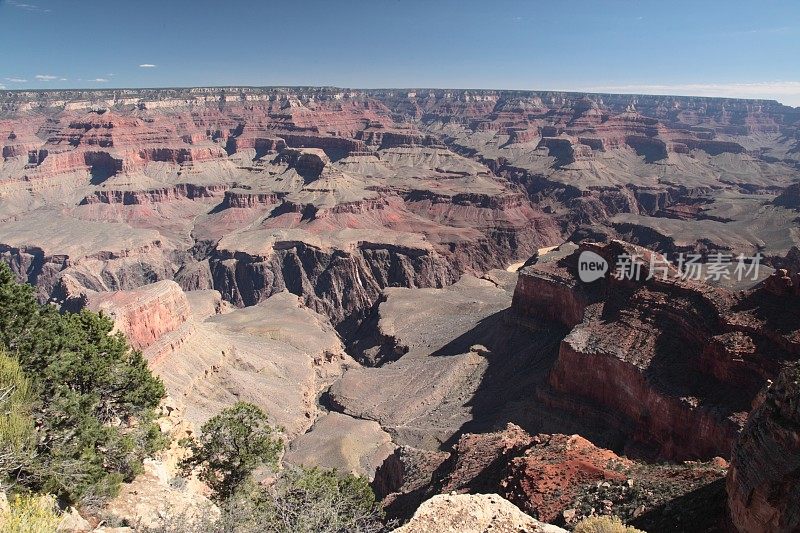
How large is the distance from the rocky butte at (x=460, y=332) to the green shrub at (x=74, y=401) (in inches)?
118

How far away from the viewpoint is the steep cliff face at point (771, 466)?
1448cm

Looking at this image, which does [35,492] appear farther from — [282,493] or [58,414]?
[282,493]

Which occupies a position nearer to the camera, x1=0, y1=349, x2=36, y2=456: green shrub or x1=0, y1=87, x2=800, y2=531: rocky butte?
x1=0, y1=349, x2=36, y2=456: green shrub

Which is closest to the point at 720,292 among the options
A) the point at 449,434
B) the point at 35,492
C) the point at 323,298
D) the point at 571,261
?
the point at 571,261

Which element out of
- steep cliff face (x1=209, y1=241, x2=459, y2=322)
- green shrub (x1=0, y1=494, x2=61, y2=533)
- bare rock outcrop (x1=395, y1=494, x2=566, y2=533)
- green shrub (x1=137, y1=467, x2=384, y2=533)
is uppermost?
green shrub (x1=0, y1=494, x2=61, y2=533)

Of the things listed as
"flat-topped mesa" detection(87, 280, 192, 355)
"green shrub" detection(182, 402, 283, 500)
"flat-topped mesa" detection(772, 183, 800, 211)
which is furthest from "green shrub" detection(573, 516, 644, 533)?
"flat-topped mesa" detection(772, 183, 800, 211)

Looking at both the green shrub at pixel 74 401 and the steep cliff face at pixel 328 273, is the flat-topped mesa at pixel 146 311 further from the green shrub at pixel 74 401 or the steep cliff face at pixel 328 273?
the steep cliff face at pixel 328 273

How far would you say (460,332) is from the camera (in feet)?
236

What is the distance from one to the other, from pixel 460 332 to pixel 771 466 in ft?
187

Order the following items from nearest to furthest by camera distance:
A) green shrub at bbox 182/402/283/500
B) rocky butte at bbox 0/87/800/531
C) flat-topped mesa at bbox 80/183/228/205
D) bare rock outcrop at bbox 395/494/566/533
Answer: bare rock outcrop at bbox 395/494/566/533, rocky butte at bbox 0/87/800/531, green shrub at bbox 182/402/283/500, flat-topped mesa at bbox 80/183/228/205

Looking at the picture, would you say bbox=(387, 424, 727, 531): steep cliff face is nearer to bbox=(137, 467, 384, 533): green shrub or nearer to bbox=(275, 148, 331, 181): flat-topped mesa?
bbox=(137, 467, 384, 533): green shrub

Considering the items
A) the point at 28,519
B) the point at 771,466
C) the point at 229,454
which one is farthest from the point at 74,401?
the point at 771,466
